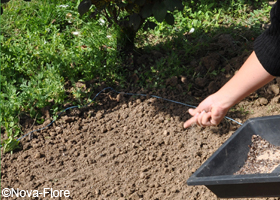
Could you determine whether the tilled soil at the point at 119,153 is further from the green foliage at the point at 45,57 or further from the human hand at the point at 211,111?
the human hand at the point at 211,111

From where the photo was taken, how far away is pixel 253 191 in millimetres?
1698

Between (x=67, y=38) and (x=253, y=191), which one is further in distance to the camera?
(x=67, y=38)

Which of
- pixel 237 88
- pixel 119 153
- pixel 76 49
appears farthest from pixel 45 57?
pixel 237 88

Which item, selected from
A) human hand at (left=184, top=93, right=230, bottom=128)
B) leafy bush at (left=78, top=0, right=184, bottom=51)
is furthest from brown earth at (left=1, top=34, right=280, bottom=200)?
human hand at (left=184, top=93, right=230, bottom=128)

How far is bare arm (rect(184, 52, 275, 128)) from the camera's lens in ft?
4.83

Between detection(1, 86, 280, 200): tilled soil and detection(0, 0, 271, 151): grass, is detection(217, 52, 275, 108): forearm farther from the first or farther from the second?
detection(0, 0, 271, 151): grass

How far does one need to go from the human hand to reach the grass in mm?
1516

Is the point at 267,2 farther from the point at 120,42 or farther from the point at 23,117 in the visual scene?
the point at 23,117

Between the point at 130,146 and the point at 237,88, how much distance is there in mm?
1480

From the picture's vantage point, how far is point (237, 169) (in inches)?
84.1

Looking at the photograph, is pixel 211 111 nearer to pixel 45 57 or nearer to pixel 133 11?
pixel 133 11

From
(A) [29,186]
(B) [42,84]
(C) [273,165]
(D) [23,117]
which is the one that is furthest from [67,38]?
(C) [273,165]

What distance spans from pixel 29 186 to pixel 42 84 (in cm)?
110

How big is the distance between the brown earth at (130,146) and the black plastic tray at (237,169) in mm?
421
